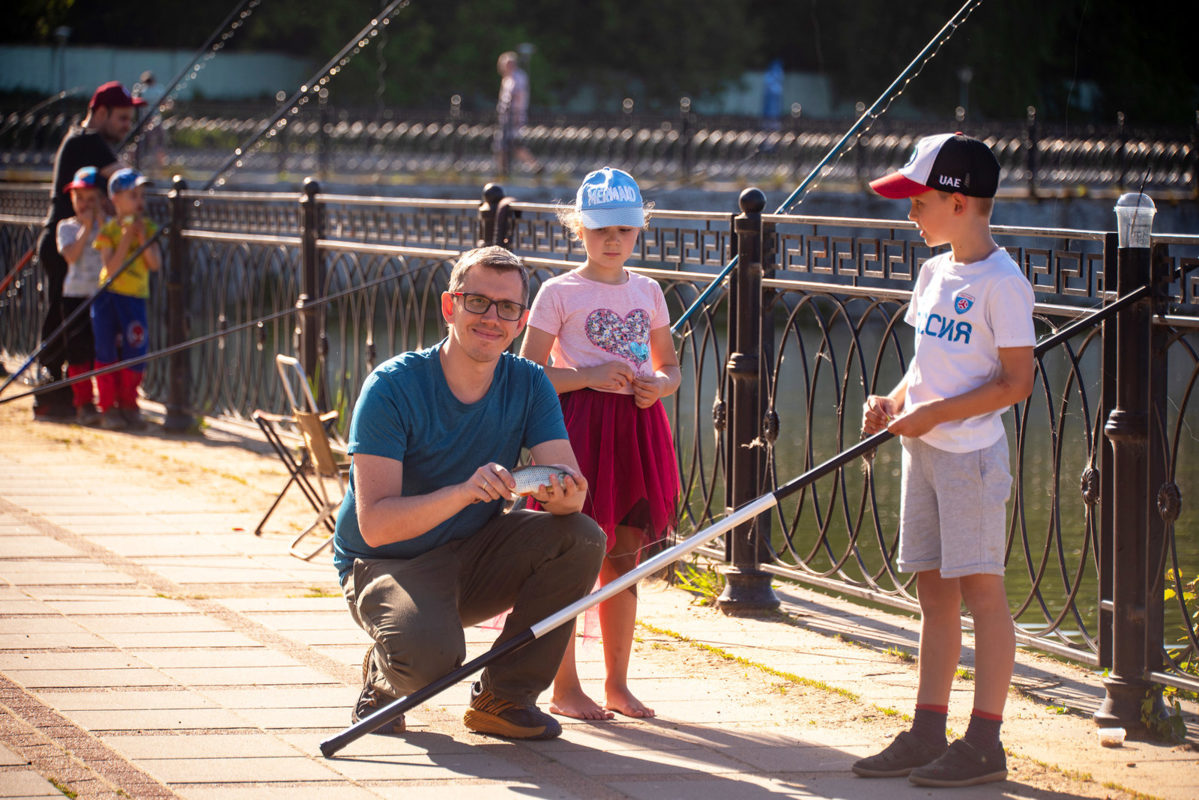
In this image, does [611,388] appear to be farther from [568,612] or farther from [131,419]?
[131,419]

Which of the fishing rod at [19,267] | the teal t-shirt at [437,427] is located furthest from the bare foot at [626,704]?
the fishing rod at [19,267]

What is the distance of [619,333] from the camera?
4508 millimetres

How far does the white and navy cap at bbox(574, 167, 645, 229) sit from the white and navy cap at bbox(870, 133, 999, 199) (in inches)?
33.1

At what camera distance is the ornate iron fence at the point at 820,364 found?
441cm

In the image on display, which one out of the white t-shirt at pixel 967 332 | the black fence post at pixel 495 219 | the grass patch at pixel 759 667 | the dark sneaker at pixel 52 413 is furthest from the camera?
the dark sneaker at pixel 52 413

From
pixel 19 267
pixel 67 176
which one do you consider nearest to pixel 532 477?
pixel 67 176

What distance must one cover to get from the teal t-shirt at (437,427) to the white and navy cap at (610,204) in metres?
0.48

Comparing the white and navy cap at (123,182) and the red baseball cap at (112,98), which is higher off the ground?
the red baseball cap at (112,98)

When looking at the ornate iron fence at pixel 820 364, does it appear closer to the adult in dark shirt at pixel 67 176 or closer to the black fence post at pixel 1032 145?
the adult in dark shirt at pixel 67 176

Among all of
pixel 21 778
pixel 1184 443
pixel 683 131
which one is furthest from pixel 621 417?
pixel 683 131

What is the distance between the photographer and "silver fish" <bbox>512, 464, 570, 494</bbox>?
3844mm

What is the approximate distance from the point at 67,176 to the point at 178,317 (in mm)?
1150

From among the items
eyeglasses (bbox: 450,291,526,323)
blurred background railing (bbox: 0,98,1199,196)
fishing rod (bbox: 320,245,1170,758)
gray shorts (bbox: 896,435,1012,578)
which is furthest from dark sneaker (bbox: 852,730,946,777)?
blurred background railing (bbox: 0,98,1199,196)

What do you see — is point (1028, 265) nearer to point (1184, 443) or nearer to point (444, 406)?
point (444, 406)
